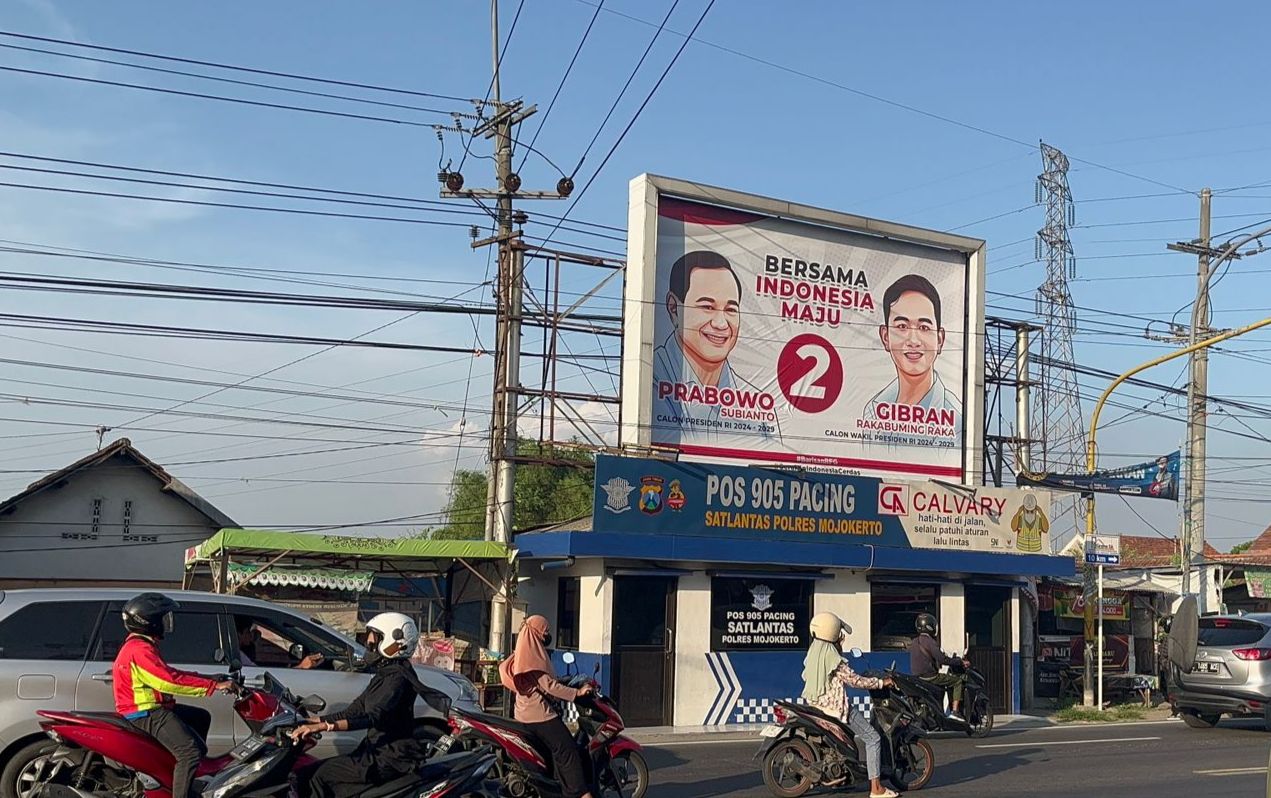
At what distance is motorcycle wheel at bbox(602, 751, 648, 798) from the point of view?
439 inches

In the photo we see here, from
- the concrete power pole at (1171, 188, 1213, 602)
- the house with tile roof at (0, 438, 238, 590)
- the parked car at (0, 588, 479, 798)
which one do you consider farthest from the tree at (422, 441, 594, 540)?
the parked car at (0, 588, 479, 798)

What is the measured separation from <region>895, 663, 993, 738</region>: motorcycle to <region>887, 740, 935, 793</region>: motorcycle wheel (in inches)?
53.3

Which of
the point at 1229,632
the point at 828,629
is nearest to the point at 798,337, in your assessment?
the point at 1229,632

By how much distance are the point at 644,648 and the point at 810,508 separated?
3.94 meters

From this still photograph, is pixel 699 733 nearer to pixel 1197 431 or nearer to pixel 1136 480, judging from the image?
Result: pixel 1136 480

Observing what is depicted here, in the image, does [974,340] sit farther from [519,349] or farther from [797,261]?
[519,349]

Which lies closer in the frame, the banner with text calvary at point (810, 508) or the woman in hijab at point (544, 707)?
the woman in hijab at point (544, 707)

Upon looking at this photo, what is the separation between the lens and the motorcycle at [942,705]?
15.1 meters

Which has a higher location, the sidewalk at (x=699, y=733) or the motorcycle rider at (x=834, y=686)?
the motorcycle rider at (x=834, y=686)

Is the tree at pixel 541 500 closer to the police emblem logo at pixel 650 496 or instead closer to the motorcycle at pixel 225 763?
the police emblem logo at pixel 650 496

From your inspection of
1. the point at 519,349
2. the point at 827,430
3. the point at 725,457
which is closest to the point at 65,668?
the point at 519,349

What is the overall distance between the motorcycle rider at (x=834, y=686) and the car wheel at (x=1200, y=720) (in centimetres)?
1066

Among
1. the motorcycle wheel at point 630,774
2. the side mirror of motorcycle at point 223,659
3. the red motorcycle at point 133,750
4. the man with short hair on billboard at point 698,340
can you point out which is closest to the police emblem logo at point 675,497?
the man with short hair on billboard at point 698,340

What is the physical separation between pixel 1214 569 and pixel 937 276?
10.2 meters
